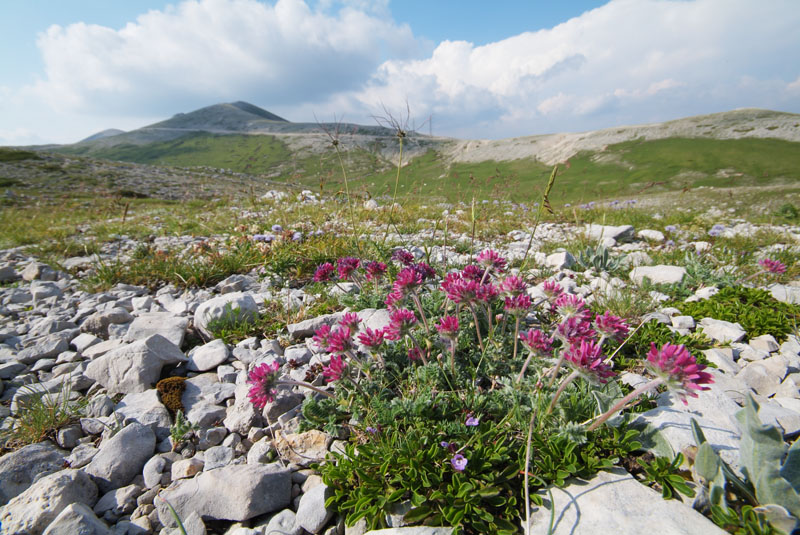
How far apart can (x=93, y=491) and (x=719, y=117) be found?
273ft

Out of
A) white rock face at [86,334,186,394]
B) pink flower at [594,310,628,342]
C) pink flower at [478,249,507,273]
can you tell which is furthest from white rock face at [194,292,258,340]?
pink flower at [594,310,628,342]

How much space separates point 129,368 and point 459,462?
3.03 m

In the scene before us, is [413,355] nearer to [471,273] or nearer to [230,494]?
[471,273]

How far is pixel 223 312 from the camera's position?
4000mm

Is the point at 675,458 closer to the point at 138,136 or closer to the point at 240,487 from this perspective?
the point at 240,487

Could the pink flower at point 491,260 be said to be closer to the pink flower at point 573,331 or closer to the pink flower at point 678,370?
the pink flower at point 573,331

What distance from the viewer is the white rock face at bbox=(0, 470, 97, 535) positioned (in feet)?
6.21

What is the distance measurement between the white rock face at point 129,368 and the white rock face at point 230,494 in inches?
53.3

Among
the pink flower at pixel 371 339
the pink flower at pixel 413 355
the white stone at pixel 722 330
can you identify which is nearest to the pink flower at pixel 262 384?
the pink flower at pixel 371 339

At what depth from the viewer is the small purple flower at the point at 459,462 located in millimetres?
1978

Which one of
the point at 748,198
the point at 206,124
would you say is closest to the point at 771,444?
the point at 748,198

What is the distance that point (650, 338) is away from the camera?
3383 millimetres

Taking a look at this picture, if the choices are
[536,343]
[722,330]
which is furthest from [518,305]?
[722,330]

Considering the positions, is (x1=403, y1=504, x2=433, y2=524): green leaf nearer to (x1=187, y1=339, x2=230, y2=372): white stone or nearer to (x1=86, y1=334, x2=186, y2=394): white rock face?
(x1=187, y1=339, x2=230, y2=372): white stone
